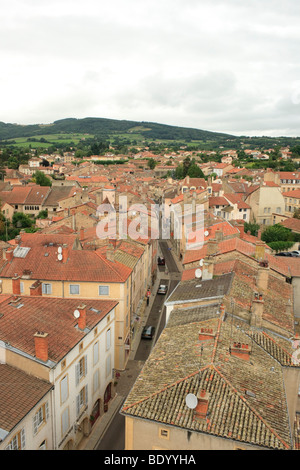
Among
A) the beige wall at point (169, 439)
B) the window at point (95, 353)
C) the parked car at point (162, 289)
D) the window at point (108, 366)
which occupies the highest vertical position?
the beige wall at point (169, 439)

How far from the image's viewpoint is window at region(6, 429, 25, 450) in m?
15.7

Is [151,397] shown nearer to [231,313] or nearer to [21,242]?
[231,313]

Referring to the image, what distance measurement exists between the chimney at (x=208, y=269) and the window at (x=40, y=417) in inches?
605

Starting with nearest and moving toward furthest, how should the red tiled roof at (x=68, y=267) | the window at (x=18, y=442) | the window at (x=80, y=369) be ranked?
the window at (x=18, y=442)
the window at (x=80, y=369)
the red tiled roof at (x=68, y=267)

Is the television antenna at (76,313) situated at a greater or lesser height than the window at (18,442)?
greater

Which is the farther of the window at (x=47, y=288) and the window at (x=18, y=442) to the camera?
the window at (x=47, y=288)

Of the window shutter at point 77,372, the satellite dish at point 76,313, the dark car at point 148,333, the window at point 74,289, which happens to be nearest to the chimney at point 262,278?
the dark car at point 148,333

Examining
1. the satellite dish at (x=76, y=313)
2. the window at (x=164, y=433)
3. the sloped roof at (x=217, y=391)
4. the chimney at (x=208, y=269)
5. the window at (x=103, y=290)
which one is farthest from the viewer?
the window at (x=103, y=290)

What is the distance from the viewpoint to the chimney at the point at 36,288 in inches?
1149

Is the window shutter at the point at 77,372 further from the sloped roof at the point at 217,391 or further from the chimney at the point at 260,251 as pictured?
the chimney at the point at 260,251

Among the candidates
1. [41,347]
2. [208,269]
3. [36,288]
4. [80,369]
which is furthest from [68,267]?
[41,347]

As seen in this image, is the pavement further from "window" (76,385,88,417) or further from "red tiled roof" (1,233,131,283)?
"red tiled roof" (1,233,131,283)

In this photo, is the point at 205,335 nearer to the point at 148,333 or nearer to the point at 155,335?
the point at 148,333
